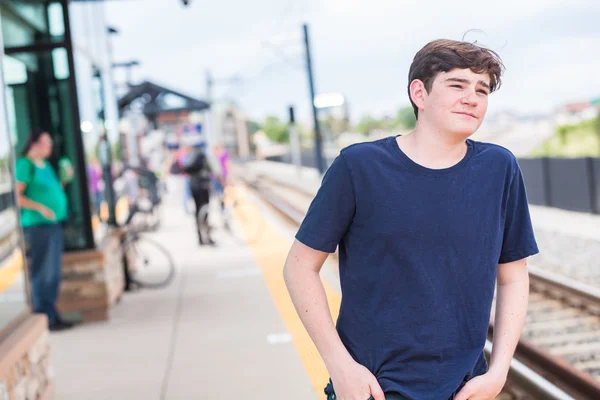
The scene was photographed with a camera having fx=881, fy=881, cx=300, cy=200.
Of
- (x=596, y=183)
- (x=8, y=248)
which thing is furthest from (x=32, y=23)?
(x=596, y=183)

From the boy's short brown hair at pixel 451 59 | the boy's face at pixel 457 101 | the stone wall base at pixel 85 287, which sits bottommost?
the stone wall base at pixel 85 287

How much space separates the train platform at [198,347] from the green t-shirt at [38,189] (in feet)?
3.39

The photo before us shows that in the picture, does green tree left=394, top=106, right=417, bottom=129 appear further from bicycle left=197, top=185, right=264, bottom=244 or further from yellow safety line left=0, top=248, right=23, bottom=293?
bicycle left=197, top=185, right=264, bottom=244

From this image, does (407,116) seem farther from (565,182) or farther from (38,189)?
(38,189)

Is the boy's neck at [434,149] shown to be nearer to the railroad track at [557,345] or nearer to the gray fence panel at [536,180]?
the railroad track at [557,345]

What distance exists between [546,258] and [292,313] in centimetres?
420

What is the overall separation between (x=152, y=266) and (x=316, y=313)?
342 inches

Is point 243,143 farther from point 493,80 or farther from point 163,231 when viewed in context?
point 493,80

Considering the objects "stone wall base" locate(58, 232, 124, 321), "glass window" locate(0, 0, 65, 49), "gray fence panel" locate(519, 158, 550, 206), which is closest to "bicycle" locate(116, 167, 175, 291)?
"stone wall base" locate(58, 232, 124, 321)

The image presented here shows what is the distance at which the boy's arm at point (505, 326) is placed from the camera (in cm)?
191

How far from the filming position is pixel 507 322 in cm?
200

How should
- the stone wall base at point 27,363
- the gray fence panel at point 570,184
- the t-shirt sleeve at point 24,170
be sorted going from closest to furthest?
the stone wall base at point 27,363 → the t-shirt sleeve at point 24,170 → the gray fence panel at point 570,184

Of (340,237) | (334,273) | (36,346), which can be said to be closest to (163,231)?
(334,273)

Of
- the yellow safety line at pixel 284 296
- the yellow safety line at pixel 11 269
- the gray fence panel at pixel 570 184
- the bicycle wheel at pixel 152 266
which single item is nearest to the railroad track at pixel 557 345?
the yellow safety line at pixel 284 296
